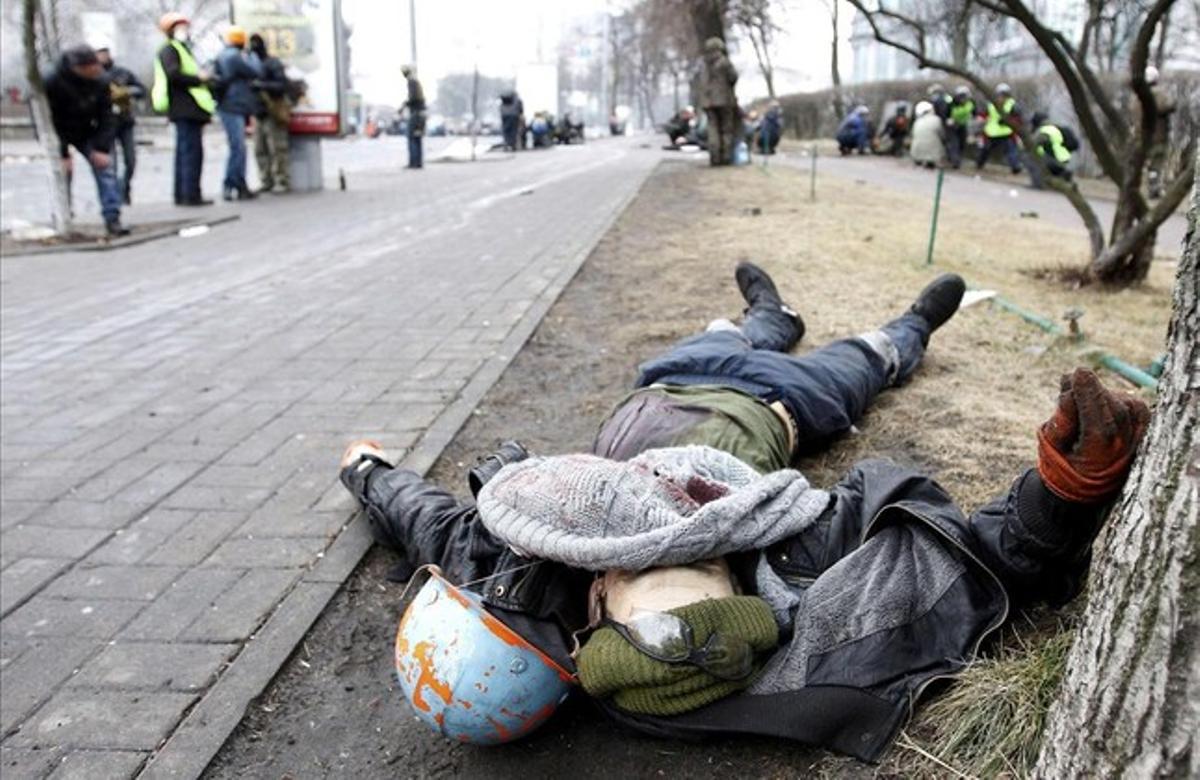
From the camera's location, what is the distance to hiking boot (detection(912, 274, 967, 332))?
4.68m

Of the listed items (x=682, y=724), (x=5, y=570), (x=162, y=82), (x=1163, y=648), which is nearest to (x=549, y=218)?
(x=162, y=82)

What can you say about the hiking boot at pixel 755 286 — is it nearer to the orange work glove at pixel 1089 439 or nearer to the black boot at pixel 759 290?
the black boot at pixel 759 290

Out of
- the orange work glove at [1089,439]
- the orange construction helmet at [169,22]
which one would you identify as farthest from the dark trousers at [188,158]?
the orange work glove at [1089,439]

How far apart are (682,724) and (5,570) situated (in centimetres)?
218

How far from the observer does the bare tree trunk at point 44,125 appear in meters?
9.02

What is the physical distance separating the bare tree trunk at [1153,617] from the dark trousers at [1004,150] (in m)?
20.8

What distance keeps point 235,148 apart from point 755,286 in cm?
952

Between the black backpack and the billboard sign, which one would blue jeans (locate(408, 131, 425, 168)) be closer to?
the billboard sign

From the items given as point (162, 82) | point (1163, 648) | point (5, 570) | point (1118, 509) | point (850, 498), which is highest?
point (162, 82)

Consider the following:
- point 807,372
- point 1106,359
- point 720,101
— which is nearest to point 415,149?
point 720,101

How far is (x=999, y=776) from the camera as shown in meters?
1.86

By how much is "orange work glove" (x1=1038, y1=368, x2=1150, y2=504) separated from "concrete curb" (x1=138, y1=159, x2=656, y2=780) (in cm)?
187

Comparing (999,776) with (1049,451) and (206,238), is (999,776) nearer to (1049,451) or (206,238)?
(1049,451)

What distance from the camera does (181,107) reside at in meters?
11.7
